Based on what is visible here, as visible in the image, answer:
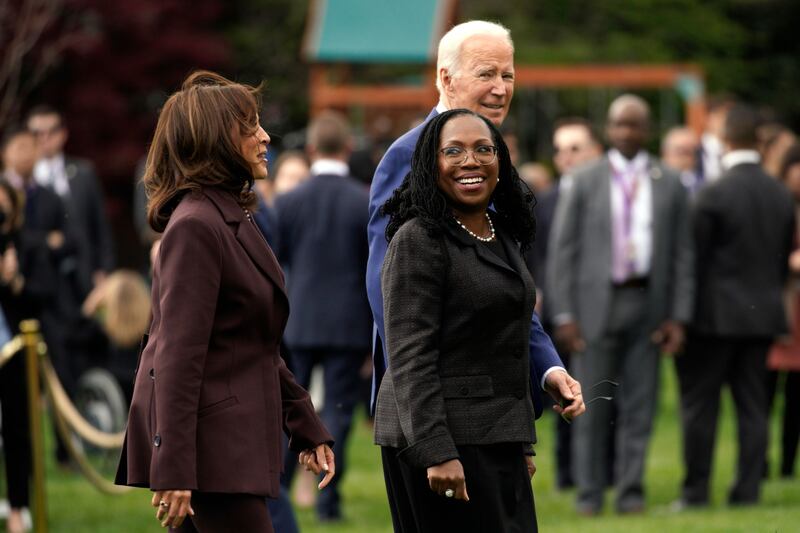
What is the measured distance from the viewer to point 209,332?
5.11m

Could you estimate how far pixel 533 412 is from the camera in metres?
5.41

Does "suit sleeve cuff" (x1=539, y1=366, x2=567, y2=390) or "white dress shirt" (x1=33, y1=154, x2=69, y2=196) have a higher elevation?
"white dress shirt" (x1=33, y1=154, x2=69, y2=196)

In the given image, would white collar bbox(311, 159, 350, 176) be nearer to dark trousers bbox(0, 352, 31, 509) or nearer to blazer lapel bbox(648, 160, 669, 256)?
blazer lapel bbox(648, 160, 669, 256)

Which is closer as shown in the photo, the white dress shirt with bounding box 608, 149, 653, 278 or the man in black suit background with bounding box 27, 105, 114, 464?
the white dress shirt with bounding box 608, 149, 653, 278

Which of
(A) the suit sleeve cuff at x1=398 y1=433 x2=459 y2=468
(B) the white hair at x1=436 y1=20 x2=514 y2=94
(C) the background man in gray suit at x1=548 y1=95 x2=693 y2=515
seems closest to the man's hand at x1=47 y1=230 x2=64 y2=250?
(C) the background man in gray suit at x1=548 y1=95 x2=693 y2=515

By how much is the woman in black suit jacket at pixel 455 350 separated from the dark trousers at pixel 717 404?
5727 mm

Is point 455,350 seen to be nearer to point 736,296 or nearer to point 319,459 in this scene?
point 319,459

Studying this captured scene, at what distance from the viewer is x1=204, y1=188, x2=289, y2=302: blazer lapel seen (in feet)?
17.5

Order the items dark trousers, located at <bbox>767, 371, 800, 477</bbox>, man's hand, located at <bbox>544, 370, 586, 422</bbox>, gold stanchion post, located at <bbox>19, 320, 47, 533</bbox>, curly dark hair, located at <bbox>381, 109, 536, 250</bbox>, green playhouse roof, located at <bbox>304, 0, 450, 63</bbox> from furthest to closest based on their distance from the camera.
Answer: green playhouse roof, located at <bbox>304, 0, 450, 63</bbox> < dark trousers, located at <bbox>767, 371, 800, 477</bbox> < gold stanchion post, located at <bbox>19, 320, 47, 533</bbox> < man's hand, located at <bbox>544, 370, 586, 422</bbox> < curly dark hair, located at <bbox>381, 109, 536, 250</bbox>

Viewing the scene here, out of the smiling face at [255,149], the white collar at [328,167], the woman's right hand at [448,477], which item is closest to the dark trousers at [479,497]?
the woman's right hand at [448,477]

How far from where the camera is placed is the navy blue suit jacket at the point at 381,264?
18.7ft

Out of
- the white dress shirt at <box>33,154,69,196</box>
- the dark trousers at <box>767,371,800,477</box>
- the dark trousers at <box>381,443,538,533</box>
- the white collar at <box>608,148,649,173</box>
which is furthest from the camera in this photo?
the white dress shirt at <box>33,154,69,196</box>

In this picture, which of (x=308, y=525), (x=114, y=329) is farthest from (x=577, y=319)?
(x=114, y=329)

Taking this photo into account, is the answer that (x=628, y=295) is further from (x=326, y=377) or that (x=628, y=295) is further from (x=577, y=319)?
(x=326, y=377)
